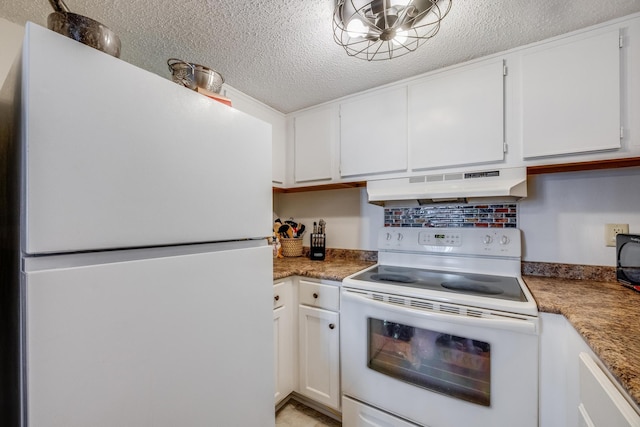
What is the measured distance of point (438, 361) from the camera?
1.24m

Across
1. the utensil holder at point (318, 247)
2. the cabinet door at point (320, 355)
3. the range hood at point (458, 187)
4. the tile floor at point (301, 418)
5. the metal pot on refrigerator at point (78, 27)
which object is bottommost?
the tile floor at point (301, 418)

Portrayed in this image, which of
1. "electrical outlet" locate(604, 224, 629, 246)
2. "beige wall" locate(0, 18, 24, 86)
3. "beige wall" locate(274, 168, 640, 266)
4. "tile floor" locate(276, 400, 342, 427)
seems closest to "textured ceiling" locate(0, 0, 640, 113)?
"beige wall" locate(0, 18, 24, 86)

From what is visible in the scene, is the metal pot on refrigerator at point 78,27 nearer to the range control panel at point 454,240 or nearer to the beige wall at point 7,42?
the beige wall at point 7,42

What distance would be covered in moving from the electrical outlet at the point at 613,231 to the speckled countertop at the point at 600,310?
0.21 m

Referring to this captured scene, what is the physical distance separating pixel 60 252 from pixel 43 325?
0.48ft

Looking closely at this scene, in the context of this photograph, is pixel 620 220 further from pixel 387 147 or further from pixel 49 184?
pixel 49 184

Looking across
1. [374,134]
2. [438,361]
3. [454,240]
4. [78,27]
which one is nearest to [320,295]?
[438,361]

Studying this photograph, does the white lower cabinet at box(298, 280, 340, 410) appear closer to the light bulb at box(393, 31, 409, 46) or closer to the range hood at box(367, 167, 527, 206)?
the range hood at box(367, 167, 527, 206)

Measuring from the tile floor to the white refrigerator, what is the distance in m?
0.84

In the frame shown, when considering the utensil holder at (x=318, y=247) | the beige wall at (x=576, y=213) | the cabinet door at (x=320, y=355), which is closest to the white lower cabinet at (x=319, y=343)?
the cabinet door at (x=320, y=355)

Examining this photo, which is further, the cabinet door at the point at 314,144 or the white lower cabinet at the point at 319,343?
the cabinet door at the point at 314,144

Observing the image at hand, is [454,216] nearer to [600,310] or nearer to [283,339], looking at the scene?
[600,310]

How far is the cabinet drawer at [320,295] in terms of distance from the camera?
5.03 ft

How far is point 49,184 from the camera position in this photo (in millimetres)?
555
